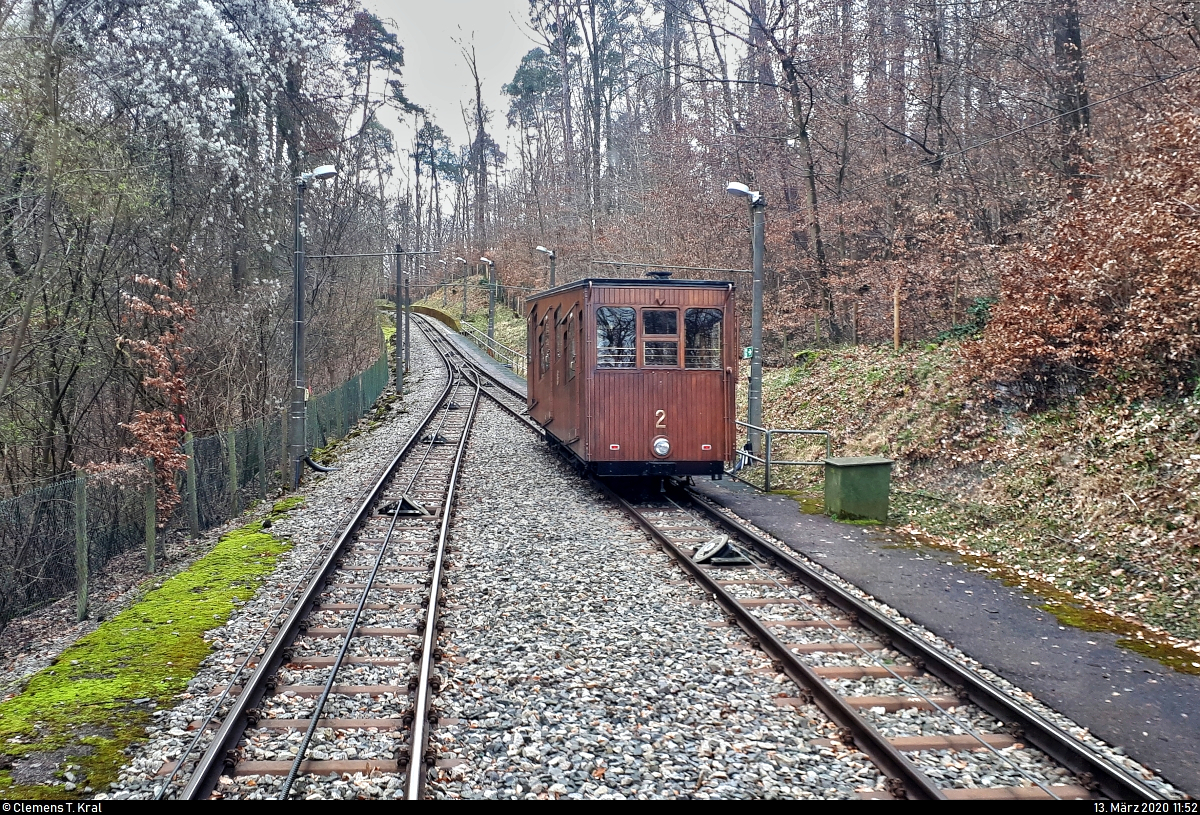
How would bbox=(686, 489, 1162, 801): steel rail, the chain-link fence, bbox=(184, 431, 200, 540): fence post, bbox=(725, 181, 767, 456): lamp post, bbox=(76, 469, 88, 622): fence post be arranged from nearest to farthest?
bbox=(686, 489, 1162, 801): steel rail < bbox=(76, 469, 88, 622): fence post < the chain-link fence < bbox=(184, 431, 200, 540): fence post < bbox=(725, 181, 767, 456): lamp post

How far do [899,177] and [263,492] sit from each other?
15.0 meters

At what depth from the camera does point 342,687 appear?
19.0 ft

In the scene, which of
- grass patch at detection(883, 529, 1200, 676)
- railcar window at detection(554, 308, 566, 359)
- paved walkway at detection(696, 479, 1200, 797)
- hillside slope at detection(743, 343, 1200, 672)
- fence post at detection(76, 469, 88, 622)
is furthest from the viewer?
railcar window at detection(554, 308, 566, 359)

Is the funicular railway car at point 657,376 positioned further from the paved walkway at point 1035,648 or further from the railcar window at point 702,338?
the paved walkway at point 1035,648

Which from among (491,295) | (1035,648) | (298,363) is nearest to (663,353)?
(1035,648)

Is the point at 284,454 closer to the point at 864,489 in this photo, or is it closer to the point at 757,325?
the point at 757,325

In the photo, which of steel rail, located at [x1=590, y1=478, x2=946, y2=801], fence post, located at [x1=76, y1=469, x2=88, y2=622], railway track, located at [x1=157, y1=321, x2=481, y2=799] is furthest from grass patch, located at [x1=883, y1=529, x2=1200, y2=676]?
fence post, located at [x1=76, y1=469, x2=88, y2=622]

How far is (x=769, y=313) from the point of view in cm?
2473

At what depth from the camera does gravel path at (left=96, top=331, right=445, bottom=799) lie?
4765mm

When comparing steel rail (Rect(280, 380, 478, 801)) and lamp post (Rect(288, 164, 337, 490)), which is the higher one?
lamp post (Rect(288, 164, 337, 490))

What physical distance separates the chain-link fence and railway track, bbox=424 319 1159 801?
679cm

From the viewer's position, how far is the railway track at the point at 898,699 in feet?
14.7

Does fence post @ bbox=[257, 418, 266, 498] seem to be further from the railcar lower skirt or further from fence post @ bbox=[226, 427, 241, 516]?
the railcar lower skirt
